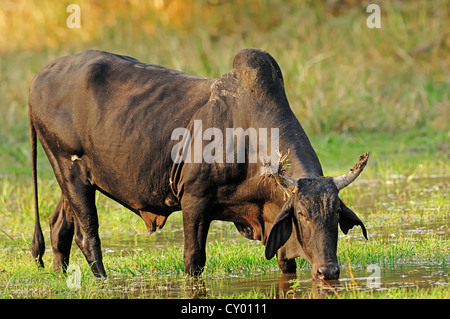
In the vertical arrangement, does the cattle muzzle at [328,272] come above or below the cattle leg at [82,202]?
below

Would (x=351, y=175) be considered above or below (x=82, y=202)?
above

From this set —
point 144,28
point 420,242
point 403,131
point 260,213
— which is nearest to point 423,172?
point 403,131

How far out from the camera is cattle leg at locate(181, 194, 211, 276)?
676 centimetres

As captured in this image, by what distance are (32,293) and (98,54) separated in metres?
2.30

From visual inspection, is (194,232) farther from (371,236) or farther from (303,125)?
(303,125)

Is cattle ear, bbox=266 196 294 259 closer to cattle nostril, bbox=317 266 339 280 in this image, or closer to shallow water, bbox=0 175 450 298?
shallow water, bbox=0 175 450 298

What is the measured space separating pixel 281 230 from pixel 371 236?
6.56 feet

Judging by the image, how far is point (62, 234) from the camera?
777cm

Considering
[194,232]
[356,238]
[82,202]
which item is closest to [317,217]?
[194,232]

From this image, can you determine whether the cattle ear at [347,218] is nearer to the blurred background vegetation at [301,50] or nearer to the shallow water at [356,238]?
the shallow water at [356,238]

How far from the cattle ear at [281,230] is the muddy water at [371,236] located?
273 millimetres

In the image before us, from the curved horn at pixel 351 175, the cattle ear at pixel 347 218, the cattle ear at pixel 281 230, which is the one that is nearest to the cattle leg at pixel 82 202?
the cattle ear at pixel 281 230

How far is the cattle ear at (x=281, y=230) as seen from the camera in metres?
6.12
